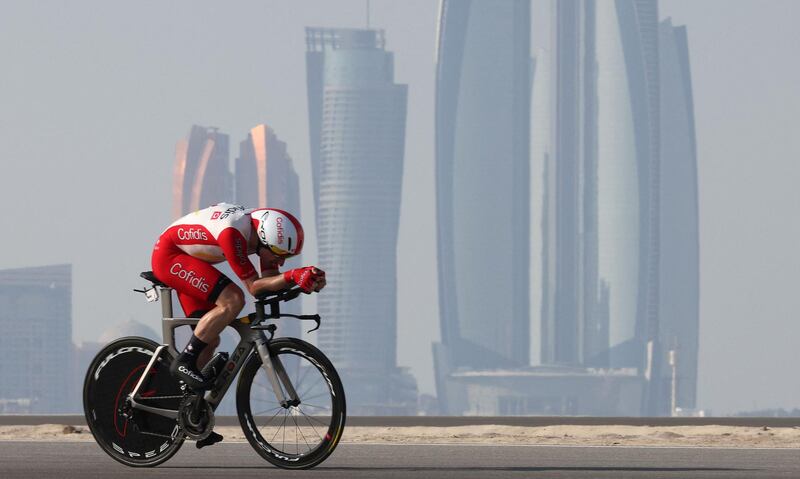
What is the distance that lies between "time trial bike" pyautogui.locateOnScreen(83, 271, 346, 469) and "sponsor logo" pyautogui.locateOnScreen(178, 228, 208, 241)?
0.37m

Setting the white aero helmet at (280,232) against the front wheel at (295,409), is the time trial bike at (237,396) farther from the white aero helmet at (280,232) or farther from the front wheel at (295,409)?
the white aero helmet at (280,232)

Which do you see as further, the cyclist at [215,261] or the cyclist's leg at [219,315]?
the cyclist's leg at [219,315]

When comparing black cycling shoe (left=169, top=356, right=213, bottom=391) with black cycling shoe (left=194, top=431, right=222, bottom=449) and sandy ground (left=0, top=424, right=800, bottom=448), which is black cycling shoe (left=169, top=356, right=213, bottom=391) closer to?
black cycling shoe (left=194, top=431, right=222, bottom=449)

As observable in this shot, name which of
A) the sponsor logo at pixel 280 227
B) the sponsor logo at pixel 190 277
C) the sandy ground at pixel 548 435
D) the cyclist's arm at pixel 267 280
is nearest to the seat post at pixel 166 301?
the sponsor logo at pixel 190 277

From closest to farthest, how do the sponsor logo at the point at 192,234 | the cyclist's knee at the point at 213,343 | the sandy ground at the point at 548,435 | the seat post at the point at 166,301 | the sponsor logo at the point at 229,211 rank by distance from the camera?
the sponsor logo at the point at 229,211, the sponsor logo at the point at 192,234, the cyclist's knee at the point at 213,343, the seat post at the point at 166,301, the sandy ground at the point at 548,435

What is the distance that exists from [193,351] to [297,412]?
817 millimetres

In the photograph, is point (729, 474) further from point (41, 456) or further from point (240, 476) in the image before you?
point (41, 456)

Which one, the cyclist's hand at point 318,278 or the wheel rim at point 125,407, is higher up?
the cyclist's hand at point 318,278

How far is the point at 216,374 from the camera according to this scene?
10.5 meters

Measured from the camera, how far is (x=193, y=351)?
10.6 metres

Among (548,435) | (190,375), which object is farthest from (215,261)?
(548,435)

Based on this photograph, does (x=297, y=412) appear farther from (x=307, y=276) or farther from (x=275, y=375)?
(x=307, y=276)

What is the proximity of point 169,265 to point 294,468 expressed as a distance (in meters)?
1.52

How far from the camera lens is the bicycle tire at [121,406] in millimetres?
10820
